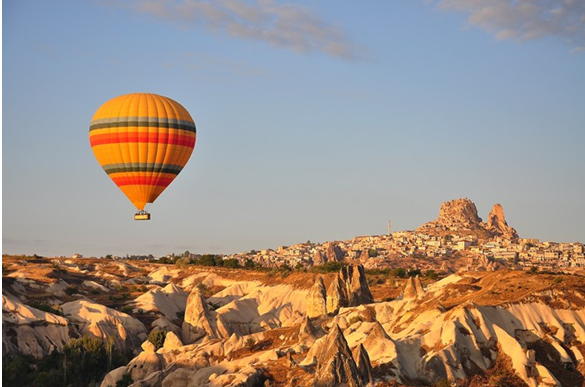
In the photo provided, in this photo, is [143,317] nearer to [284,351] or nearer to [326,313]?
[326,313]

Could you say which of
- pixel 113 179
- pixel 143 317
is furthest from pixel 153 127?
pixel 143 317

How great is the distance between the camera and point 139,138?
79.5 meters

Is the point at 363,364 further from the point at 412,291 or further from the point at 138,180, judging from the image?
the point at 138,180

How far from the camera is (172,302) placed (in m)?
115

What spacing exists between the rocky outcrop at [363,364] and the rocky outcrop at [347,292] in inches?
1193

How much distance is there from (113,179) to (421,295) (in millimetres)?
28292

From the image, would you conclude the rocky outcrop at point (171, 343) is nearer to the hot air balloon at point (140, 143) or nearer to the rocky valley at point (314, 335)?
the rocky valley at point (314, 335)

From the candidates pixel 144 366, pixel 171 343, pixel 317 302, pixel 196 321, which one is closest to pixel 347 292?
pixel 317 302

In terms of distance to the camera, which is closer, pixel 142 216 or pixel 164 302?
pixel 142 216

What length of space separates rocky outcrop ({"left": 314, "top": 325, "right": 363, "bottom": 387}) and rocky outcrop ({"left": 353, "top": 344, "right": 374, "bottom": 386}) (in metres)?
0.42

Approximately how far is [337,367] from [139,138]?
33.7 meters

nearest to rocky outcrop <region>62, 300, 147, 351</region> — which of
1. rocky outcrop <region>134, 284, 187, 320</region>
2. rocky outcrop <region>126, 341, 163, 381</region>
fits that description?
rocky outcrop <region>134, 284, 187, 320</region>

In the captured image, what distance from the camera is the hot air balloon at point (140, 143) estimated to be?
3142 inches

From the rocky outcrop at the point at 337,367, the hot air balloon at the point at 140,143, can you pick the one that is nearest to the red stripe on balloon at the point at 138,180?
the hot air balloon at the point at 140,143
